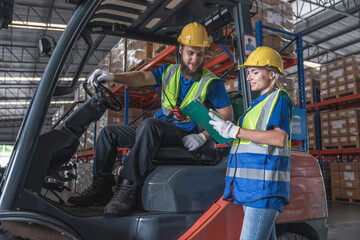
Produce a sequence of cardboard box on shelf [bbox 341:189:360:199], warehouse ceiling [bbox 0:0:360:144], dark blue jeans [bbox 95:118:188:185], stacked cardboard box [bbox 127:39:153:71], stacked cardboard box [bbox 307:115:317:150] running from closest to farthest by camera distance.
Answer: dark blue jeans [bbox 95:118:188:185] → stacked cardboard box [bbox 127:39:153:71] → cardboard box on shelf [bbox 341:189:360:199] → stacked cardboard box [bbox 307:115:317:150] → warehouse ceiling [bbox 0:0:360:144]

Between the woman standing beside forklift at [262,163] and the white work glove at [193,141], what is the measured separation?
1.48 feet

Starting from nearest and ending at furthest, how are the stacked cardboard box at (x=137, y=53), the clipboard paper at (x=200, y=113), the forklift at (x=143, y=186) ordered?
the forklift at (x=143, y=186)
the clipboard paper at (x=200, y=113)
the stacked cardboard box at (x=137, y=53)

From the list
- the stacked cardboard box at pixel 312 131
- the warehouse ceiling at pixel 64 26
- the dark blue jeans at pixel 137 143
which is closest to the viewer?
the dark blue jeans at pixel 137 143

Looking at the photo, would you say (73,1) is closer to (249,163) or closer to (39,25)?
(249,163)

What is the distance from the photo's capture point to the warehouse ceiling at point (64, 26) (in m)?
14.6

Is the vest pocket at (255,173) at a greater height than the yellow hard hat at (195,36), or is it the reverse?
the yellow hard hat at (195,36)

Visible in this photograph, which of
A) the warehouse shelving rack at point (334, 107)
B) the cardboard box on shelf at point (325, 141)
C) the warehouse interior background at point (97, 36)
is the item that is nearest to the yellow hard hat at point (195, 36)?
the warehouse shelving rack at point (334, 107)

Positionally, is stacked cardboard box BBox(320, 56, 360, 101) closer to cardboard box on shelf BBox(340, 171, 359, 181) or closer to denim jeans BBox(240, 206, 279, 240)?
cardboard box on shelf BBox(340, 171, 359, 181)

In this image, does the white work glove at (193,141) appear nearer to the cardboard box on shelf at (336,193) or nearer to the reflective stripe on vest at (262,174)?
the reflective stripe on vest at (262,174)

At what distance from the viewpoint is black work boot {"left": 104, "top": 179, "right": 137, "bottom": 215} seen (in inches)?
77.9

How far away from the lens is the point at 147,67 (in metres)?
7.09

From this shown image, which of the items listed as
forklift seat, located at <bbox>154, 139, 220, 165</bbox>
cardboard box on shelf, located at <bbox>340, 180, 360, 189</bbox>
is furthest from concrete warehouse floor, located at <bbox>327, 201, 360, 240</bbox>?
forklift seat, located at <bbox>154, 139, 220, 165</bbox>

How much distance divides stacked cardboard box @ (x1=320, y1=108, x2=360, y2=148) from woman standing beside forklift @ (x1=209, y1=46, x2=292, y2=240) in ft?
27.6

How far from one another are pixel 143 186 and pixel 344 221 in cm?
591
